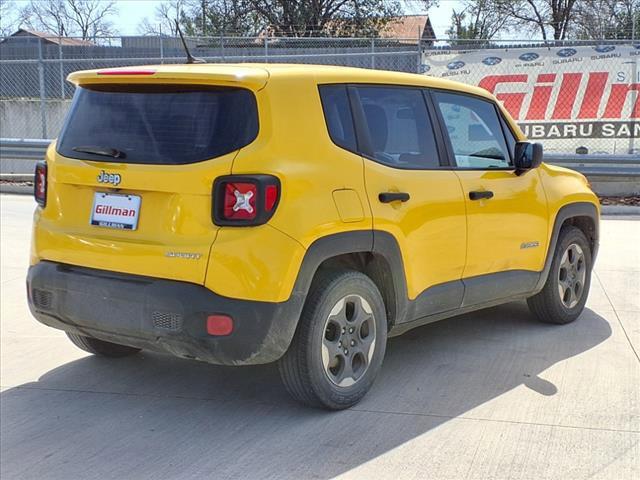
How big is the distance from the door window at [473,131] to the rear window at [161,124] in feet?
5.17

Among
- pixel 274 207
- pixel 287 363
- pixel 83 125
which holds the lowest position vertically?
pixel 287 363

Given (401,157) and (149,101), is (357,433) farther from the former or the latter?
(149,101)

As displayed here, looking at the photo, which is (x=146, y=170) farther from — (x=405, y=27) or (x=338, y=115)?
(x=405, y=27)

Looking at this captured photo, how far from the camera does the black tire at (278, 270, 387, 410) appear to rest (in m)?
3.83

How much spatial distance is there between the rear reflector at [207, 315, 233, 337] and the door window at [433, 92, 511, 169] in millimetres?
1920

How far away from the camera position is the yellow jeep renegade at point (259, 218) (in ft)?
11.8

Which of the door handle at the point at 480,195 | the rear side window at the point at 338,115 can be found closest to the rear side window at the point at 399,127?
the rear side window at the point at 338,115

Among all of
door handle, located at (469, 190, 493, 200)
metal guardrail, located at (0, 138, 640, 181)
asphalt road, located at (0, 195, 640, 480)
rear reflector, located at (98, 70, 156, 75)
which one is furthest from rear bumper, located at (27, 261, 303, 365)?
metal guardrail, located at (0, 138, 640, 181)

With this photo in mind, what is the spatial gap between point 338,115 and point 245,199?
0.82 m

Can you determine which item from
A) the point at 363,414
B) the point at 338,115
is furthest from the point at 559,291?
the point at 338,115

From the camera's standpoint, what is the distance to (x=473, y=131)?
5.09 m

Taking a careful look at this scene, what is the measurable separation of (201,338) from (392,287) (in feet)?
3.85

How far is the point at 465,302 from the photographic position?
481cm

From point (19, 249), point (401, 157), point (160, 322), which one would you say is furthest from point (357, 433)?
point (19, 249)
